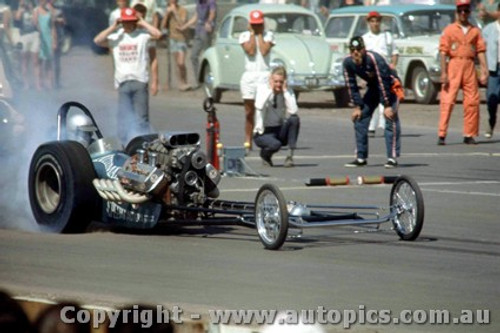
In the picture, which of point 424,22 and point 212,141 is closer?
point 212,141

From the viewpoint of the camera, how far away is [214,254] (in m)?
11.0

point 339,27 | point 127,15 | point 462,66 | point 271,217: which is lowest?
point 271,217

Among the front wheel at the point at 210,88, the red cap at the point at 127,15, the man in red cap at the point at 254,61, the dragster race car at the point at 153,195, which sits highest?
the red cap at the point at 127,15

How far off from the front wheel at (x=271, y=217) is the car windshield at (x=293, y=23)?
16963 mm

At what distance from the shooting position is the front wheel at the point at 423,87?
2705 centimetres

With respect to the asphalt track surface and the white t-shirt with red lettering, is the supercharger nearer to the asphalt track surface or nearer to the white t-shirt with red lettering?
the asphalt track surface

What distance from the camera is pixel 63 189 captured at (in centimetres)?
1189

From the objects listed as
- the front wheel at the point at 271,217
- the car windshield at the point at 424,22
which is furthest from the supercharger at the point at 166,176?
the car windshield at the point at 424,22

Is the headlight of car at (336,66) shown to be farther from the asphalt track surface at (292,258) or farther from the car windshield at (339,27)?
the asphalt track surface at (292,258)

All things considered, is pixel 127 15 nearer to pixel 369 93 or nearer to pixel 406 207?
pixel 369 93

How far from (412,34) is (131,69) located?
10719mm

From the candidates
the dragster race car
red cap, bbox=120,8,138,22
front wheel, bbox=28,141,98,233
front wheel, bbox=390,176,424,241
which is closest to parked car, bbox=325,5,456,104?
red cap, bbox=120,8,138,22

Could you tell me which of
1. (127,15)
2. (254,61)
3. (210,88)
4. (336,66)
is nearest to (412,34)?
(336,66)

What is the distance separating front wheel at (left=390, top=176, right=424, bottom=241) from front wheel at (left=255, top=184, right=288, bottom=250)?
3.84ft
